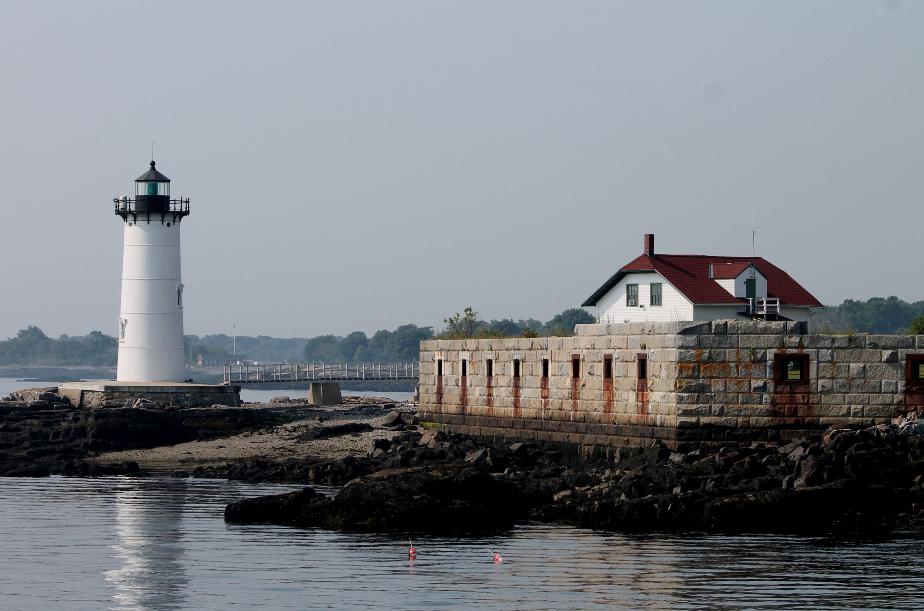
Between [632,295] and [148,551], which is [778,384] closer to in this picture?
[148,551]

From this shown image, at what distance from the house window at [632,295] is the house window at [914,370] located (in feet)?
75.6

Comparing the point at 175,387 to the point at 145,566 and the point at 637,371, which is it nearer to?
the point at 637,371

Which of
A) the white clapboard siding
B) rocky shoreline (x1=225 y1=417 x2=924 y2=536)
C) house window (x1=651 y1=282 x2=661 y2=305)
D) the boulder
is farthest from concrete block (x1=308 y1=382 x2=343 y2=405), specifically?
rocky shoreline (x1=225 y1=417 x2=924 y2=536)

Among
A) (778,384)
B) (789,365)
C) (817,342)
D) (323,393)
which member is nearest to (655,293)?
(323,393)

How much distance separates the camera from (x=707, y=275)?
52500 mm

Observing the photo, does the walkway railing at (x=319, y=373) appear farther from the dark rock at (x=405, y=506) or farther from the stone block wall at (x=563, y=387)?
the dark rock at (x=405, y=506)

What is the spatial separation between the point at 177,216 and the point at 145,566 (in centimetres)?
3722

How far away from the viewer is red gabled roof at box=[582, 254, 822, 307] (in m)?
51.3

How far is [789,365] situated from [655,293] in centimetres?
2189

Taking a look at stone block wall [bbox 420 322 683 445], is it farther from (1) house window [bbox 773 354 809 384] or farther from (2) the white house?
(2) the white house

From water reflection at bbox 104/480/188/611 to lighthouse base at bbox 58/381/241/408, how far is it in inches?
863

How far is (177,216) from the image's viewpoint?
5894 centimetres

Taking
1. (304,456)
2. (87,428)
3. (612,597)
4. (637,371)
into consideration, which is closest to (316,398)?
(87,428)

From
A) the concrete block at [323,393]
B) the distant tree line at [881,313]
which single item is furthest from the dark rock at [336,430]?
the distant tree line at [881,313]
